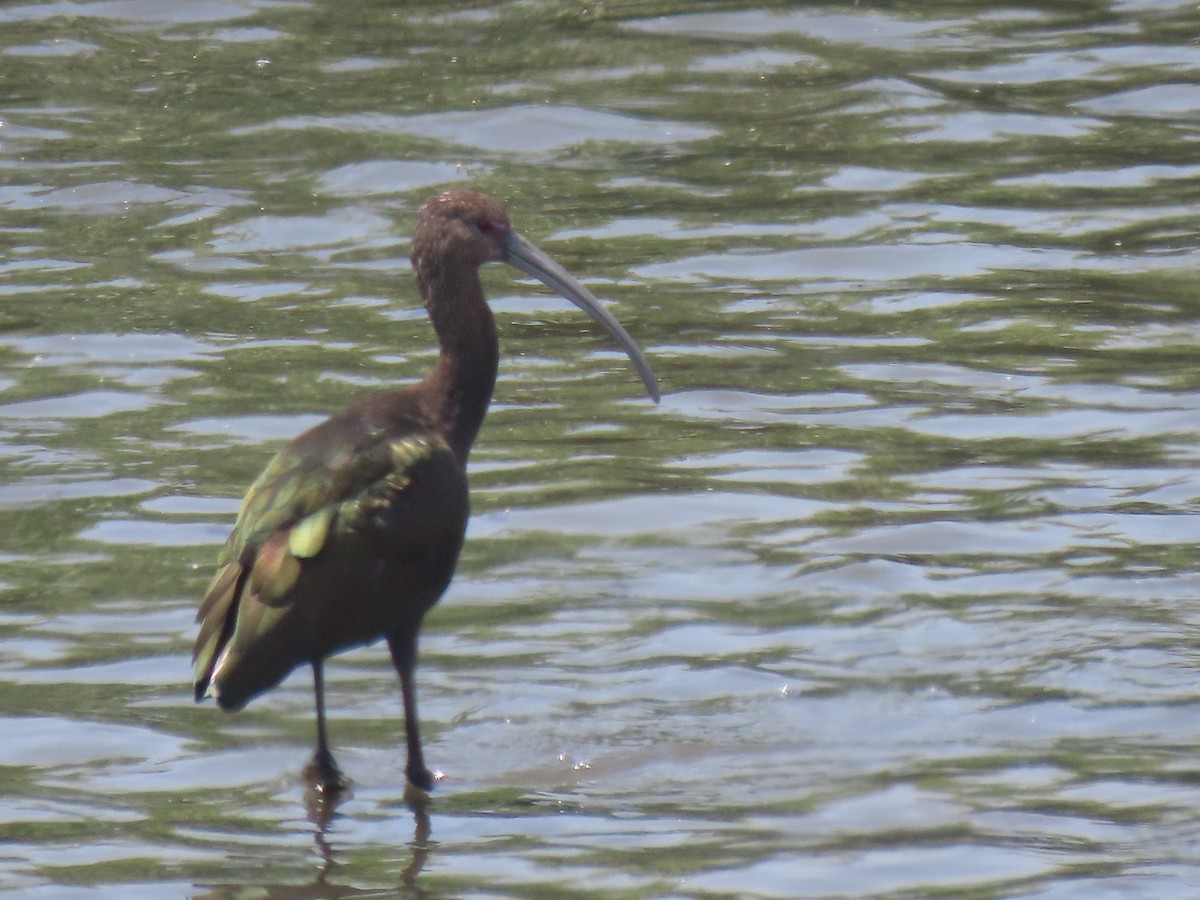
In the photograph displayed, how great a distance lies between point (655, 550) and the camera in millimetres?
9070

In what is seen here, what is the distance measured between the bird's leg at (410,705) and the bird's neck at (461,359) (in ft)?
2.09

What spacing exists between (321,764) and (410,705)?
1.02 ft

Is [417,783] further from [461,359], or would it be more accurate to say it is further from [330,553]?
[461,359]

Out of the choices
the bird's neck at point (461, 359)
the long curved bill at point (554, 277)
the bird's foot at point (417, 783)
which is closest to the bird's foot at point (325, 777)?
the bird's foot at point (417, 783)

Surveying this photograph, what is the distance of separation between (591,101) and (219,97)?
8.14 feet

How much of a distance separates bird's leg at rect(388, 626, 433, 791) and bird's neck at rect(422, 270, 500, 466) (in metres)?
0.64

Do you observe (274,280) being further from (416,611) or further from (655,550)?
(416,611)

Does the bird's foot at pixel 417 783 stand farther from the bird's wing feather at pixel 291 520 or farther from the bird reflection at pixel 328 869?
the bird's wing feather at pixel 291 520

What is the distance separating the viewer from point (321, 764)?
22.5 ft

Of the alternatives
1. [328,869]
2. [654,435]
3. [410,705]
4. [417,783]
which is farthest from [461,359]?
[654,435]

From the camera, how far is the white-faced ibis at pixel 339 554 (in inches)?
260

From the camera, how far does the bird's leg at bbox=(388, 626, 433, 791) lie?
6.86 metres

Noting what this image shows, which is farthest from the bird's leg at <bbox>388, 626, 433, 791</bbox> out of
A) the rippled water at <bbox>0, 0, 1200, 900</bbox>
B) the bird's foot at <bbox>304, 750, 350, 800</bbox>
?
the bird's foot at <bbox>304, 750, 350, 800</bbox>

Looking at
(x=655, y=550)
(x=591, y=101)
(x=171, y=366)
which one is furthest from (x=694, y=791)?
(x=591, y=101)
